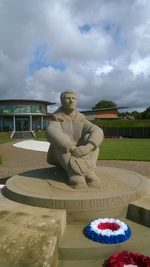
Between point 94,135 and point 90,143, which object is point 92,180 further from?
point 94,135

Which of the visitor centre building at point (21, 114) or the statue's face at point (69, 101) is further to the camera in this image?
the visitor centre building at point (21, 114)

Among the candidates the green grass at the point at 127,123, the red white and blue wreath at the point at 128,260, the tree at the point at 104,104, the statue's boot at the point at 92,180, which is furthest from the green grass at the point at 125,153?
the tree at the point at 104,104

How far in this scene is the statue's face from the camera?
7.15 meters

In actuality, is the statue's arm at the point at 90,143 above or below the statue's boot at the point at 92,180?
above

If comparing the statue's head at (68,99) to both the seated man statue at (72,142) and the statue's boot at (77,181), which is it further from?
the statue's boot at (77,181)

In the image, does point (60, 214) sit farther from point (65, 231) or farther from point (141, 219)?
point (141, 219)

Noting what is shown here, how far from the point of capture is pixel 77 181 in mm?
6273

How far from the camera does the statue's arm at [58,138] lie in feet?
21.4

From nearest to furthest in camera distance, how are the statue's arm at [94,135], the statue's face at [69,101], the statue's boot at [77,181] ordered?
the statue's boot at [77,181]
the statue's arm at [94,135]
the statue's face at [69,101]

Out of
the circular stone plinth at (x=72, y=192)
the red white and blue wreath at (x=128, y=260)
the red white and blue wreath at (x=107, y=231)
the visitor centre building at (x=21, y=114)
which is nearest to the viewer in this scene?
the red white and blue wreath at (x=128, y=260)

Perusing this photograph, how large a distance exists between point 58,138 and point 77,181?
1.06m

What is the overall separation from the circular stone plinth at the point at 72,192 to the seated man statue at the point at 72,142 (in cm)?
30

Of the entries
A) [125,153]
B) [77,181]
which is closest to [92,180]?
[77,181]

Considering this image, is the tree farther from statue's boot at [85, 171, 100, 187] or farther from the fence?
statue's boot at [85, 171, 100, 187]
